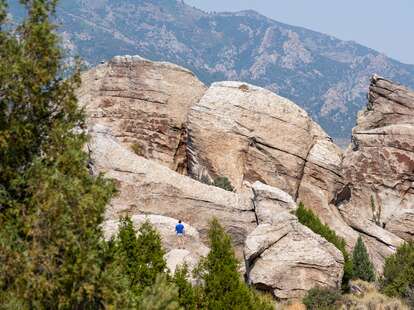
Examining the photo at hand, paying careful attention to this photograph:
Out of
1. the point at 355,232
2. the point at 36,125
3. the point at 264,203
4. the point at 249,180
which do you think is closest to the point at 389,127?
the point at 355,232

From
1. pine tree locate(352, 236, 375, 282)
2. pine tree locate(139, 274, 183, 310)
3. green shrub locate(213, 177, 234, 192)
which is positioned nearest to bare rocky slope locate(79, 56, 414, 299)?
green shrub locate(213, 177, 234, 192)

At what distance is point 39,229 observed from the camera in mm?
13211

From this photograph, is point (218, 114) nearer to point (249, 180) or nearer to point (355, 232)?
point (249, 180)

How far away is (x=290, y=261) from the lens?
34.8m

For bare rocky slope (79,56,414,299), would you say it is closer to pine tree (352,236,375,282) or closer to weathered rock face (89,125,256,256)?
weathered rock face (89,125,256,256)

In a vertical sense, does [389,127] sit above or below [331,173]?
above

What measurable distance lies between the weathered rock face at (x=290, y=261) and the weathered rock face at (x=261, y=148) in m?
11.3

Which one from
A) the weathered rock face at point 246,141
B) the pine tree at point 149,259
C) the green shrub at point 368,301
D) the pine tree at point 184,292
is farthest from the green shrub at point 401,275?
the pine tree at point 149,259

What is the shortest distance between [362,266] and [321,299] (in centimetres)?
1015

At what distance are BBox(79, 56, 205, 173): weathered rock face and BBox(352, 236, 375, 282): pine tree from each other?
16.2 metres

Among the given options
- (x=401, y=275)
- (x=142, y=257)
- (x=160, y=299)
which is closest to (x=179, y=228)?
(x=142, y=257)

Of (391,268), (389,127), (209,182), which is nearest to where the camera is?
(391,268)

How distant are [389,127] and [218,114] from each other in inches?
595

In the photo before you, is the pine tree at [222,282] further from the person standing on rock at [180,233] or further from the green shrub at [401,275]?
the green shrub at [401,275]
